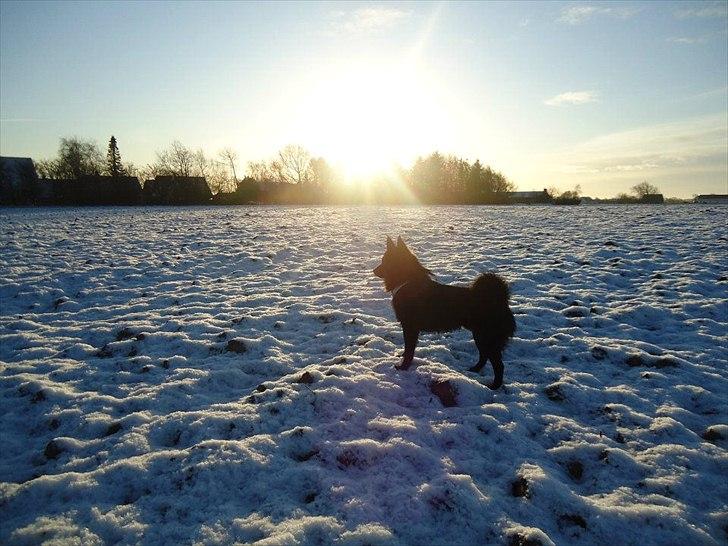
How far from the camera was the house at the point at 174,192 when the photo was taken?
186 ft

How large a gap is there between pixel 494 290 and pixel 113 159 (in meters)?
81.5

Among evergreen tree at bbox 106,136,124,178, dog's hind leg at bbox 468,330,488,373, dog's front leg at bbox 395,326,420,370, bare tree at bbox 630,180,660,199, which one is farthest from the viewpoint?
bare tree at bbox 630,180,660,199

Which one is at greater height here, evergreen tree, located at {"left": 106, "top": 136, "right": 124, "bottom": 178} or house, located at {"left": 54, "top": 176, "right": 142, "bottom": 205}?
evergreen tree, located at {"left": 106, "top": 136, "right": 124, "bottom": 178}

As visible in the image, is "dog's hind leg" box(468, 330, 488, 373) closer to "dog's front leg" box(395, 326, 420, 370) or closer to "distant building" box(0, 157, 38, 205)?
"dog's front leg" box(395, 326, 420, 370)

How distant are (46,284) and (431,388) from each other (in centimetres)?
962

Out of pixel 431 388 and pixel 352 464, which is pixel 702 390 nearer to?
pixel 431 388

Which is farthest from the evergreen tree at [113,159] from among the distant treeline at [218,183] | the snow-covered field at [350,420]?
the snow-covered field at [350,420]

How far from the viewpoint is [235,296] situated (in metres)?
8.40

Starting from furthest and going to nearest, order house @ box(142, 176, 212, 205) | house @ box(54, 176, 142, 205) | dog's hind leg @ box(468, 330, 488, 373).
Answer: house @ box(142, 176, 212, 205), house @ box(54, 176, 142, 205), dog's hind leg @ box(468, 330, 488, 373)

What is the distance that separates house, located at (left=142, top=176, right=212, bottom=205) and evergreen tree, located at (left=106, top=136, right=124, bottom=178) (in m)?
12.6

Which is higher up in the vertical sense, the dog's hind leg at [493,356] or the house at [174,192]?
the house at [174,192]

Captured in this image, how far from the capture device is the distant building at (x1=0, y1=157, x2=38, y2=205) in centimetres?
4850

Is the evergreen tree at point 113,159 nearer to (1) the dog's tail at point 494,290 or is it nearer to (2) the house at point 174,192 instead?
(2) the house at point 174,192

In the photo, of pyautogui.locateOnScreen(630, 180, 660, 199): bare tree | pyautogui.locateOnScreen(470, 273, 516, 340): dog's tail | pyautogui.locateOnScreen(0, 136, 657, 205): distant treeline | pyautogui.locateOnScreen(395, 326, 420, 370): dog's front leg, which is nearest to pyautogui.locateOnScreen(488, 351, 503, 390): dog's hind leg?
pyautogui.locateOnScreen(470, 273, 516, 340): dog's tail
